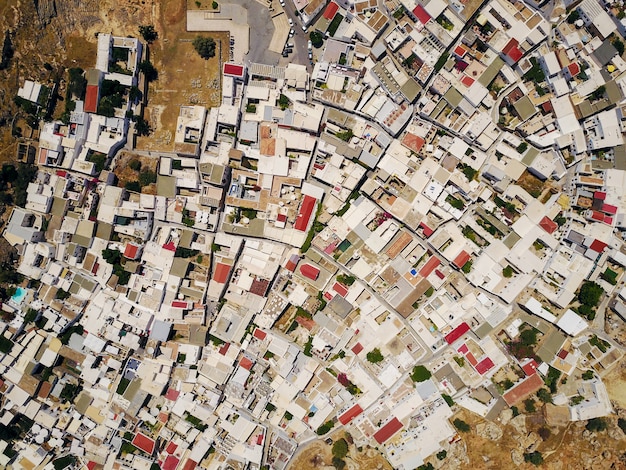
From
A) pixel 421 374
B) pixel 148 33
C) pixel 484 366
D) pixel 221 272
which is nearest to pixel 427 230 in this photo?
pixel 421 374

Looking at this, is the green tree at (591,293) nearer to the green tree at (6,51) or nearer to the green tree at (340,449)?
the green tree at (340,449)

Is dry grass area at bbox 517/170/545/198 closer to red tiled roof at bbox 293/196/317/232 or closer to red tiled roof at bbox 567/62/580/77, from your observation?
red tiled roof at bbox 567/62/580/77

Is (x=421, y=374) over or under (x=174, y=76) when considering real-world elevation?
under

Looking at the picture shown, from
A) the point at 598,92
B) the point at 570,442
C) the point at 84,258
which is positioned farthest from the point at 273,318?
the point at 598,92

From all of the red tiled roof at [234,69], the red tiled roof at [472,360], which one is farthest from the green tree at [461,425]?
the red tiled roof at [234,69]

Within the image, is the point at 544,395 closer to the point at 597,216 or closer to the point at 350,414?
the point at 597,216

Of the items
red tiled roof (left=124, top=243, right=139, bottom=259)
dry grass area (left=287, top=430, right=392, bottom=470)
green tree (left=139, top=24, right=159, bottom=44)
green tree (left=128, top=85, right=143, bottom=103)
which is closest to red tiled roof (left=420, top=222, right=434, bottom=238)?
dry grass area (left=287, top=430, right=392, bottom=470)

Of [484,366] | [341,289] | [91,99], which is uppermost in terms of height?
[91,99]
